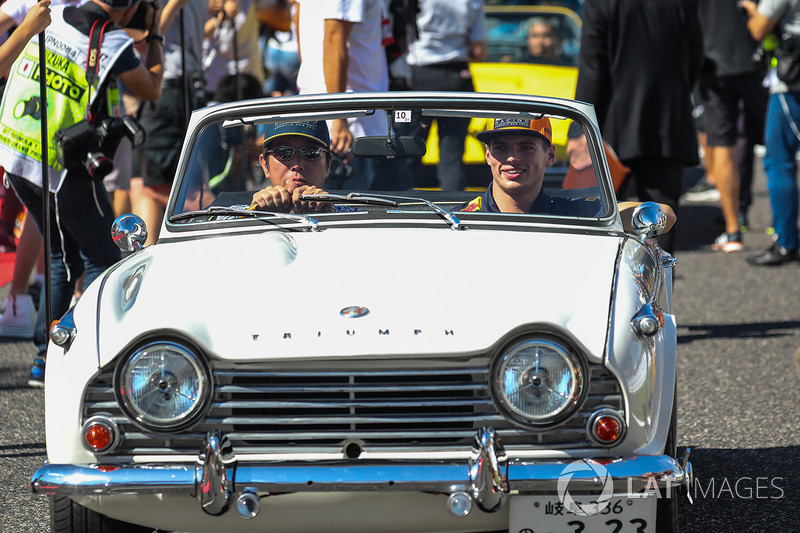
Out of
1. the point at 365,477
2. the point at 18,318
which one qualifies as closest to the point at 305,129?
the point at 365,477

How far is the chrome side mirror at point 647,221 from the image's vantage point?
4.00 meters

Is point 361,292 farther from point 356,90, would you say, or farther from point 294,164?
point 356,90

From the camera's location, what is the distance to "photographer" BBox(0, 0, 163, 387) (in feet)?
18.1

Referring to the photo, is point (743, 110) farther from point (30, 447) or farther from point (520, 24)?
point (30, 447)

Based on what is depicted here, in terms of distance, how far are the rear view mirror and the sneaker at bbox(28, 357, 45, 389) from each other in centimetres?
241

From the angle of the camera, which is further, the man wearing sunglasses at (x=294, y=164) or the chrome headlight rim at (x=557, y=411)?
the man wearing sunglasses at (x=294, y=164)

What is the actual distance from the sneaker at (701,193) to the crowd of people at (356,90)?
114 inches

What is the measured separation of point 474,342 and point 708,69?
7.31 metres

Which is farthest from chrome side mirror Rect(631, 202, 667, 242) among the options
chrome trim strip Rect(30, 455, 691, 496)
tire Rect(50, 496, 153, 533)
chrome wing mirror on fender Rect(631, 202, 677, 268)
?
tire Rect(50, 496, 153, 533)

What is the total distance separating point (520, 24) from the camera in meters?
11.8

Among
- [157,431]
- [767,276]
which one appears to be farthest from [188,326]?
[767,276]

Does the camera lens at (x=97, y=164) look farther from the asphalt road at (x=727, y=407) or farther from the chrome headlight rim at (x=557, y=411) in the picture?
the chrome headlight rim at (x=557, y=411)

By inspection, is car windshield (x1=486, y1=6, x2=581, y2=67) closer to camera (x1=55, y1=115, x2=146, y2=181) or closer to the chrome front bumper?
camera (x1=55, y1=115, x2=146, y2=181)

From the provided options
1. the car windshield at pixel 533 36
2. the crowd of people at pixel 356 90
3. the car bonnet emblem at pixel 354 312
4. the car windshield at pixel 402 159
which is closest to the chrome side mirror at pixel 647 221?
the car windshield at pixel 402 159
